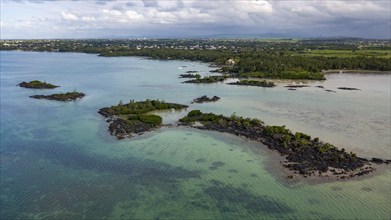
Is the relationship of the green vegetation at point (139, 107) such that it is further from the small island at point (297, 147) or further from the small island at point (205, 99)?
the small island at point (297, 147)

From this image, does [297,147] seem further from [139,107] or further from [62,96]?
[62,96]

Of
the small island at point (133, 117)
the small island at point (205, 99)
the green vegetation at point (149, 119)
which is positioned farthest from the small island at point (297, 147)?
the small island at point (205, 99)

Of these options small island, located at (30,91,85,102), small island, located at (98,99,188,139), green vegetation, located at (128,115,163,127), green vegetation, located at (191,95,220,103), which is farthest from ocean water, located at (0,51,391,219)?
small island, located at (30,91,85,102)

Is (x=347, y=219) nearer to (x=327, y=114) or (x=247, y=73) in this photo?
(x=327, y=114)

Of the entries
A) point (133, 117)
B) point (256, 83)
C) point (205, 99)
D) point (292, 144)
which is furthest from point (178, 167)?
point (256, 83)

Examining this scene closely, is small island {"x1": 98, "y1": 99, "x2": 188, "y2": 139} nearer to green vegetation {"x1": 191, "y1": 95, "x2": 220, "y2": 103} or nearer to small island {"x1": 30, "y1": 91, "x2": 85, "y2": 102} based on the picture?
green vegetation {"x1": 191, "y1": 95, "x2": 220, "y2": 103}

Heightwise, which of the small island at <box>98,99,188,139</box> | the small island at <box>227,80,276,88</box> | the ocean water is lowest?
the ocean water
